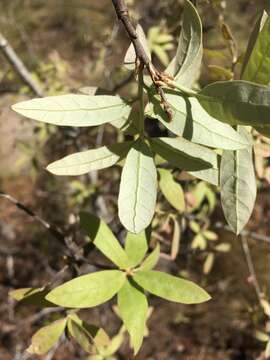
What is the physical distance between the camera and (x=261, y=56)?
0.61 metres

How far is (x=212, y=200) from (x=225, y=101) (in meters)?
1.14

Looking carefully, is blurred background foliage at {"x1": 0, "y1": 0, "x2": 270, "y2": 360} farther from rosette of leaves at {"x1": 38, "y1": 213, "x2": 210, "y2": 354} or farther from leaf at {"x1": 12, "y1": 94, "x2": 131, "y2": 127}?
leaf at {"x1": 12, "y1": 94, "x2": 131, "y2": 127}

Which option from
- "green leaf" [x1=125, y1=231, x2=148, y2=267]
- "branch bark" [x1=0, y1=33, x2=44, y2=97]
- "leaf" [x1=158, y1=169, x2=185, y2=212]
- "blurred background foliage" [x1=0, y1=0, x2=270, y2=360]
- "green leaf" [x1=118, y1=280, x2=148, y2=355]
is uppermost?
"branch bark" [x1=0, y1=33, x2=44, y2=97]

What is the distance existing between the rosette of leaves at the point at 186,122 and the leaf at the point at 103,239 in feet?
0.66

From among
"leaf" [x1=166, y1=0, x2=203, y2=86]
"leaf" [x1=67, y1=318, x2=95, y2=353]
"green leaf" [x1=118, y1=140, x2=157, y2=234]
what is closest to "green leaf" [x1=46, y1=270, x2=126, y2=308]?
"leaf" [x1=67, y1=318, x2=95, y2=353]

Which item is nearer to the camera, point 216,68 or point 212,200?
point 216,68

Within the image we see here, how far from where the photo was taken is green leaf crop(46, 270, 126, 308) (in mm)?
794

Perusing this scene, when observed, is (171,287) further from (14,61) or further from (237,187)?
(14,61)

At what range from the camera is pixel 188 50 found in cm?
68

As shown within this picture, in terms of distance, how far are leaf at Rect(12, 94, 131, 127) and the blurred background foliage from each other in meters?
0.26

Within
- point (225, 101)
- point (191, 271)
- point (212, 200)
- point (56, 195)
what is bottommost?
point (191, 271)

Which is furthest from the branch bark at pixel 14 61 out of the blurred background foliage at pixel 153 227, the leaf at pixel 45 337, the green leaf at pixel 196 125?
the green leaf at pixel 196 125

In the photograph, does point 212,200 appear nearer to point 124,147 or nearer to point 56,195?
point 124,147

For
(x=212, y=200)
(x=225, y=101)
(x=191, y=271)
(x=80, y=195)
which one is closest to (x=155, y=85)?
(x=225, y=101)
